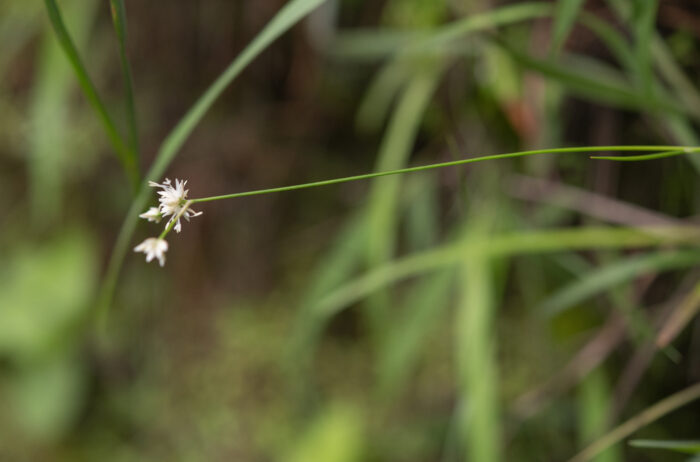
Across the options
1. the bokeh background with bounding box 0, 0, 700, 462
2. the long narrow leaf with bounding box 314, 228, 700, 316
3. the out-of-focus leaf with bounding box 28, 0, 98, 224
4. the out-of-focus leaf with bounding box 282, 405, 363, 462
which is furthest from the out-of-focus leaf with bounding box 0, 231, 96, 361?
the long narrow leaf with bounding box 314, 228, 700, 316

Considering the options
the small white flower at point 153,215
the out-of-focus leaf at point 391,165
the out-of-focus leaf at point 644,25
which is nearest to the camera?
the small white flower at point 153,215

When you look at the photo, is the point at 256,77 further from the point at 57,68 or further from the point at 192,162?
the point at 57,68

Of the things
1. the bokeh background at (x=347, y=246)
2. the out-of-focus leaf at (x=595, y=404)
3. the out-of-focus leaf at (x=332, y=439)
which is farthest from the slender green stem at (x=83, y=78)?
the out-of-focus leaf at (x=332, y=439)

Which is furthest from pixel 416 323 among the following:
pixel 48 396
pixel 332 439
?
pixel 48 396

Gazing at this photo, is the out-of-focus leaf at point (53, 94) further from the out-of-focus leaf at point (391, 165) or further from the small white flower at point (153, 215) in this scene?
the small white flower at point (153, 215)

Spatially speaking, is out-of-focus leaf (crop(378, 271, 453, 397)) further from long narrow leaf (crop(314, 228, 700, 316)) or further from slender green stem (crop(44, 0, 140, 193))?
slender green stem (crop(44, 0, 140, 193))

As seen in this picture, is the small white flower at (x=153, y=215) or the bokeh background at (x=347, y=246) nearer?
the small white flower at (x=153, y=215)

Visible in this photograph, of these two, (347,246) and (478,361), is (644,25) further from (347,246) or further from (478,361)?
(347,246)

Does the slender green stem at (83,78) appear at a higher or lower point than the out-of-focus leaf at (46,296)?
lower
